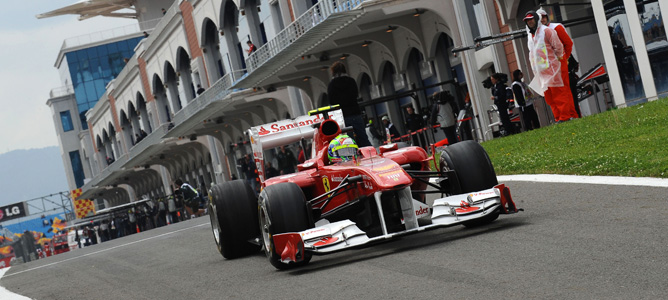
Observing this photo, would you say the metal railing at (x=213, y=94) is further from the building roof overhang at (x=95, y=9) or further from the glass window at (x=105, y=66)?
the glass window at (x=105, y=66)

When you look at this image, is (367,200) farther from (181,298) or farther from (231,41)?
(231,41)

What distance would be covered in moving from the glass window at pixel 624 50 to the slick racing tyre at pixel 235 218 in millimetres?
10296

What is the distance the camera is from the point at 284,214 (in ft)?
27.8

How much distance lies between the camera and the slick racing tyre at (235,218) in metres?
10.5

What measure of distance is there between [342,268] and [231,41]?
36.8m

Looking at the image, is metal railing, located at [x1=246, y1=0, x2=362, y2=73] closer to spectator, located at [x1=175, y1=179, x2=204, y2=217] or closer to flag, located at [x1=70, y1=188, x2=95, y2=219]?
spectator, located at [x1=175, y1=179, x2=204, y2=217]

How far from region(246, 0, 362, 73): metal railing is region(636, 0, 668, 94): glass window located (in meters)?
9.46

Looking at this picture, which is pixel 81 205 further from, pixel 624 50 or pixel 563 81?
pixel 563 81

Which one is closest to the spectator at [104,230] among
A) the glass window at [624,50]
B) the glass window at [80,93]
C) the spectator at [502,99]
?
the spectator at [502,99]

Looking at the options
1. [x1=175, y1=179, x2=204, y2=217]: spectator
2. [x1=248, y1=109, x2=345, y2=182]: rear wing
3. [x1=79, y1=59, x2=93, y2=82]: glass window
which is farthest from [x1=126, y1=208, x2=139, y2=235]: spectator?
[x1=79, y1=59, x2=93, y2=82]: glass window

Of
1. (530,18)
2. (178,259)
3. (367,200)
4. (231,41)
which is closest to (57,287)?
(178,259)

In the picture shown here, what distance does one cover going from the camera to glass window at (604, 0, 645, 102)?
18250 millimetres

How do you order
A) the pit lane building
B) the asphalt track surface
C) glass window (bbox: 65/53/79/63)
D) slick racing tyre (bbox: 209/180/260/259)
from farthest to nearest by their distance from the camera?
glass window (bbox: 65/53/79/63)
the pit lane building
slick racing tyre (bbox: 209/180/260/259)
the asphalt track surface

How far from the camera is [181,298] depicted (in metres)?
7.92
